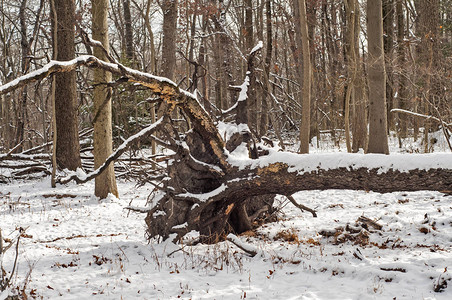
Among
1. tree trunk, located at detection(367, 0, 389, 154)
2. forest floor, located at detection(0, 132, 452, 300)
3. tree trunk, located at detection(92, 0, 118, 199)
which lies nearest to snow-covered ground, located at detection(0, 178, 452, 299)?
forest floor, located at detection(0, 132, 452, 300)

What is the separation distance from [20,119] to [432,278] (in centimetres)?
1764

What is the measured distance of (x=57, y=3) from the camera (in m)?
12.1

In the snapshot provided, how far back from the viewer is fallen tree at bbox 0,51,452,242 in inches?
192

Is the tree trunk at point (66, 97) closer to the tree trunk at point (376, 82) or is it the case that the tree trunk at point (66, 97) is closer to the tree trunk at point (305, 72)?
the tree trunk at point (305, 72)

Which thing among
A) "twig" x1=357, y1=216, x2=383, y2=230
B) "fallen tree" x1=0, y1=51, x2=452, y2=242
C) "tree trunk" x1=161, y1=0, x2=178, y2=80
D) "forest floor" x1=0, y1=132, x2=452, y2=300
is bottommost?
"forest floor" x1=0, y1=132, x2=452, y2=300

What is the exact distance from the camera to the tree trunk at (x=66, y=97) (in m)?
12.2

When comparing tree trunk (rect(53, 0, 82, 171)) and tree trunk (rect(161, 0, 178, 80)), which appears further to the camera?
tree trunk (rect(161, 0, 178, 80))

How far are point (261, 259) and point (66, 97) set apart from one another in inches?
379

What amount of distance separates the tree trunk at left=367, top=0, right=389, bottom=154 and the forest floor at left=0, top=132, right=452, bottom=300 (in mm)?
2758

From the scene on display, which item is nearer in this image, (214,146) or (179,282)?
(179,282)

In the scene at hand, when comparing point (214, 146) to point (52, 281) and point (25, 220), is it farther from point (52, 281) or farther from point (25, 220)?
point (25, 220)

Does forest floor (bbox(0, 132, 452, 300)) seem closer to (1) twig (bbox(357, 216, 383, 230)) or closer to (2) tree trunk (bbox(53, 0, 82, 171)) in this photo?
(1) twig (bbox(357, 216, 383, 230))

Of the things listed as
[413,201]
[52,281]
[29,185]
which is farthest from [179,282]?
[29,185]

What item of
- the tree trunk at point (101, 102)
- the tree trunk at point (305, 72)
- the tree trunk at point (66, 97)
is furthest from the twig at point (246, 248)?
the tree trunk at point (66, 97)
